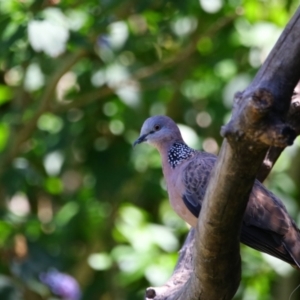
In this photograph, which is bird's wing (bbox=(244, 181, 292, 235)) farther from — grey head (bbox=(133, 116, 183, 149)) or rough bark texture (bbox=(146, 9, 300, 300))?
grey head (bbox=(133, 116, 183, 149))

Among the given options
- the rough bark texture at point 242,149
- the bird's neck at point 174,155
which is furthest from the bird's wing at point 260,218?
the rough bark texture at point 242,149

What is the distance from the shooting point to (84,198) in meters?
6.26

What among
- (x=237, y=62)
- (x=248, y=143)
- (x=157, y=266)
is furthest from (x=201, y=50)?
(x=248, y=143)

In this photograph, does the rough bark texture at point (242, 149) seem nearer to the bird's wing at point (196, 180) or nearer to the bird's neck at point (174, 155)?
the bird's wing at point (196, 180)

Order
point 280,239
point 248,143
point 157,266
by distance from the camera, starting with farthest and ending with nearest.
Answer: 1. point 157,266
2. point 280,239
3. point 248,143

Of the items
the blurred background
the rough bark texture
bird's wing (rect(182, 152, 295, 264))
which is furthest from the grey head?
the rough bark texture

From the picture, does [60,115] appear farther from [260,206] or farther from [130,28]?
[260,206]

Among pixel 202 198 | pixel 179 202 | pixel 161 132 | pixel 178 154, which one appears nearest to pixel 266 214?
pixel 202 198

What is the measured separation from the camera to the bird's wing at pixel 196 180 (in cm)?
371

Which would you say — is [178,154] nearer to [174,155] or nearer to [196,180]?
[174,155]

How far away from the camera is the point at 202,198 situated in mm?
3680

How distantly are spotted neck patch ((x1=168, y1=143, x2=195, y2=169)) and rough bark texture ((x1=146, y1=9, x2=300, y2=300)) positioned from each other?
136 cm

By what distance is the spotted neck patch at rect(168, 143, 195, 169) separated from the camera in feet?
13.6

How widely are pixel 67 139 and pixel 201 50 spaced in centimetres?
128
